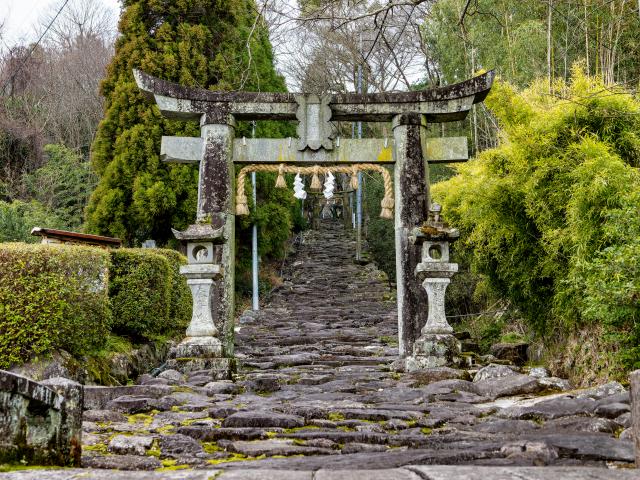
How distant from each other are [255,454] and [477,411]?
224 cm

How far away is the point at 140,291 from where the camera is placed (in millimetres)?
9047

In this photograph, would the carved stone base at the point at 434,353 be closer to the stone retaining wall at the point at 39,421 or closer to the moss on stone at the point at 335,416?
the moss on stone at the point at 335,416

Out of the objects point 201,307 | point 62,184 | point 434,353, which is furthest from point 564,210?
point 62,184

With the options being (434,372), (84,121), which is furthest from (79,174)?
(434,372)

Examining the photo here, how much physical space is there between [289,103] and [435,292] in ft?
10.7

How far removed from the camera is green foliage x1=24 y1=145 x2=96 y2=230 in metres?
17.9

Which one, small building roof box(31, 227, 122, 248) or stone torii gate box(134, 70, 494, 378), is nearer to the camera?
stone torii gate box(134, 70, 494, 378)

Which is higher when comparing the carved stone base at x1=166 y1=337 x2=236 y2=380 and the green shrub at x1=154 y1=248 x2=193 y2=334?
the green shrub at x1=154 y1=248 x2=193 y2=334

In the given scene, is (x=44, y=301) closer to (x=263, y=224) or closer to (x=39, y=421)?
(x=39, y=421)

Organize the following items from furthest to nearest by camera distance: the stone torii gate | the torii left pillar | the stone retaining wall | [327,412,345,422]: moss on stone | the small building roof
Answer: the small building roof < the stone torii gate < the torii left pillar < [327,412,345,422]: moss on stone < the stone retaining wall

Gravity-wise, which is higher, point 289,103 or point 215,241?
point 289,103

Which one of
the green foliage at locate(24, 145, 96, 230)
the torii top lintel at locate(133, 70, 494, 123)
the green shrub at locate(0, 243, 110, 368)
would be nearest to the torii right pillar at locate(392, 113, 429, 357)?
the torii top lintel at locate(133, 70, 494, 123)

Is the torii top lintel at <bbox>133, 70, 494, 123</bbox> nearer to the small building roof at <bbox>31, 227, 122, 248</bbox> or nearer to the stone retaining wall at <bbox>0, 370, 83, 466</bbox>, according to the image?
the small building roof at <bbox>31, 227, 122, 248</bbox>

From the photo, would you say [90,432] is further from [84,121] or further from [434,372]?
[84,121]
